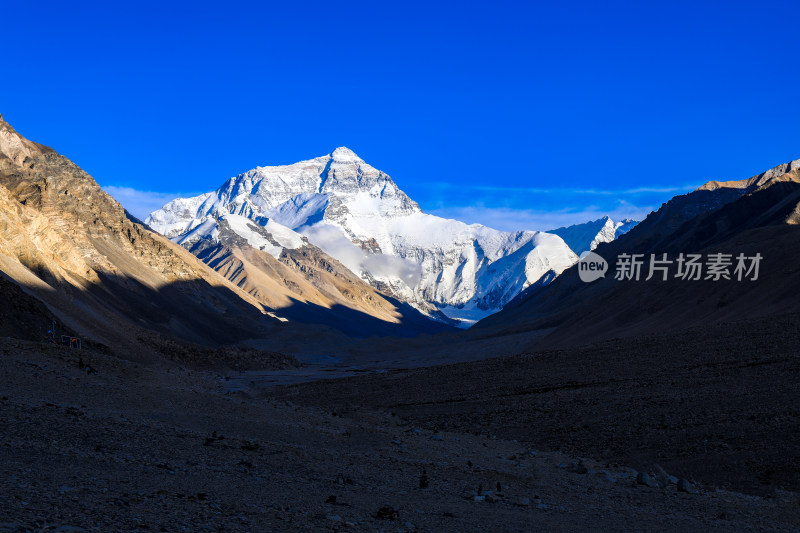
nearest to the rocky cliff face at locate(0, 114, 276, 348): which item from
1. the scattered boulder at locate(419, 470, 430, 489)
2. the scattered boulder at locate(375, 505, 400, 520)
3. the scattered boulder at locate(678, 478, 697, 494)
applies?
the scattered boulder at locate(419, 470, 430, 489)

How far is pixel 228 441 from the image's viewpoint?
15.8m

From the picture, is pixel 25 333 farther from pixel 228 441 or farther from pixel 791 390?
pixel 791 390

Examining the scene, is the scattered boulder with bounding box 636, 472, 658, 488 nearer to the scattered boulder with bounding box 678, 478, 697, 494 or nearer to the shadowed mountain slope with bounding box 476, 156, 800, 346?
the scattered boulder with bounding box 678, 478, 697, 494

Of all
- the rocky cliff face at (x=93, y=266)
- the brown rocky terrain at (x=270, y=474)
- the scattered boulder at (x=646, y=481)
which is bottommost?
the brown rocky terrain at (x=270, y=474)

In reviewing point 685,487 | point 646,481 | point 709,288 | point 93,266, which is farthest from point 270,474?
point 93,266

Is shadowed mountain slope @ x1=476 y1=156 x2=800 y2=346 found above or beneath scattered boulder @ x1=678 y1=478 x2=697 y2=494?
above

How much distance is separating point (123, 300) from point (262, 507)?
283 ft

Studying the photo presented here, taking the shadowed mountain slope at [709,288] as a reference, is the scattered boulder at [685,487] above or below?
below

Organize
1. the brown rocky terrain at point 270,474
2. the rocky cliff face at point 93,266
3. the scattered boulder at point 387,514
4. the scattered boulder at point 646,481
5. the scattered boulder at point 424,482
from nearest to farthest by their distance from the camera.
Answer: the brown rocky terrain at point 270,474 < the scattered boulder at point 387,514 < the scattered boulder at point 424,482 < the scattered boulder at point 646,481 < the rocky cliff face at point 93,266

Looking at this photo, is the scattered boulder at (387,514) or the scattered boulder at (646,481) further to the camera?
the scattered boulder at (646,481)

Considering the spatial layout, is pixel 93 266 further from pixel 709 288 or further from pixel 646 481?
pixel 646 481

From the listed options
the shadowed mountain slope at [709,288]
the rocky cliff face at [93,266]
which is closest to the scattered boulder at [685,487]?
the shadowed mountain slope at [709,288]

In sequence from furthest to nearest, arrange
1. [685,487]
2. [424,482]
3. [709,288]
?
[709,288] → [685,487] → [424,482]

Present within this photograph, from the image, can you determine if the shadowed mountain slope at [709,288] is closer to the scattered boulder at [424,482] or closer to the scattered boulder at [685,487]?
the scattered boulder at [685,487]
